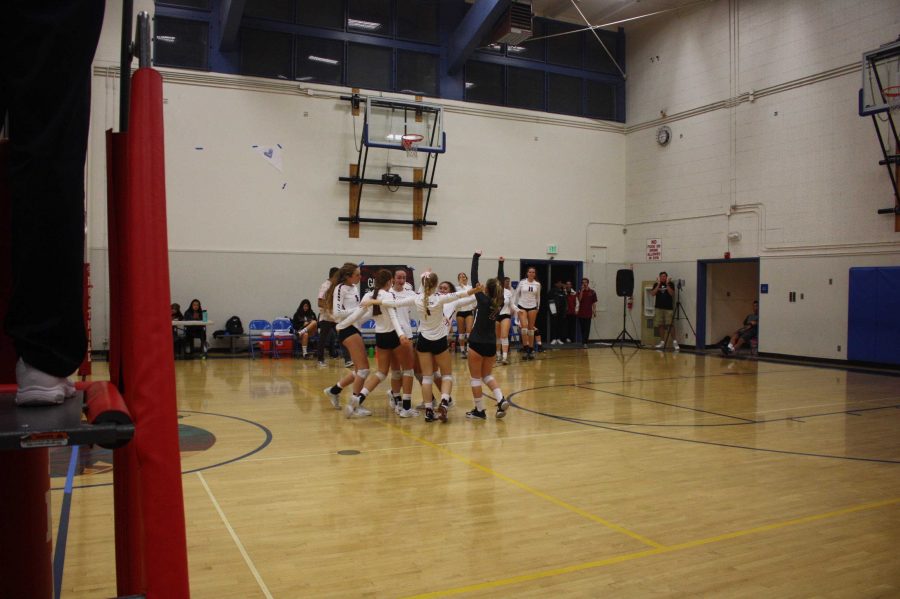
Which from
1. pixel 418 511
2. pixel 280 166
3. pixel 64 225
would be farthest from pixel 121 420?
pixel 280 166

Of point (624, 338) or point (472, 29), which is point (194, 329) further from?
point (624, 338)

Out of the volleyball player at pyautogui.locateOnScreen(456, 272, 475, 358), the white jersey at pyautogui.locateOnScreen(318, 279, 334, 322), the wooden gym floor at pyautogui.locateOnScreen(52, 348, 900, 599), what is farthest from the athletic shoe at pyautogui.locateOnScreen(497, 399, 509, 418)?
the volleyball player at pyautogui.locateOnScreen(456, 272, 475, 358)

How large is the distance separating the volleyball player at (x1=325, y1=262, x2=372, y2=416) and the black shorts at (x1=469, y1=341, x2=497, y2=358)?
55.6 inches

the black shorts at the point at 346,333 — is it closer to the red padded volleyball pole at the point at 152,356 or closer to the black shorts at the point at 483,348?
the black shorts at the point at 483,348

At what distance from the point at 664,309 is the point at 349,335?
12802mm

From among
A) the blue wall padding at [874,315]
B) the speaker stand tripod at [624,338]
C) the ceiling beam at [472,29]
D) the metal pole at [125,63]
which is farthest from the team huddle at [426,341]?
the speaker stand tripod at [624,338]

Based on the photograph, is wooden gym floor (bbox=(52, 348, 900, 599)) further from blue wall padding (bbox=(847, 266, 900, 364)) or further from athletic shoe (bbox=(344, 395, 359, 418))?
blue wall padding (bbox=(847, 266, 900, 364))

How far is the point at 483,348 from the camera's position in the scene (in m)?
8.58

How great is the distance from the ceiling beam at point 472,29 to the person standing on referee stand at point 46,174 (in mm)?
17034

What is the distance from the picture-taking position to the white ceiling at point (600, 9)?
63.9 ft

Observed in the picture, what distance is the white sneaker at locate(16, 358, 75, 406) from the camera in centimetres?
134

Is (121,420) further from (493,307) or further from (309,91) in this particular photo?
(309,91)

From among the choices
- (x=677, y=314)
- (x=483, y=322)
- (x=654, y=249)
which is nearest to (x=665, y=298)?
(x=677, y=314)

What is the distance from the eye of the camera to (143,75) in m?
1.39
